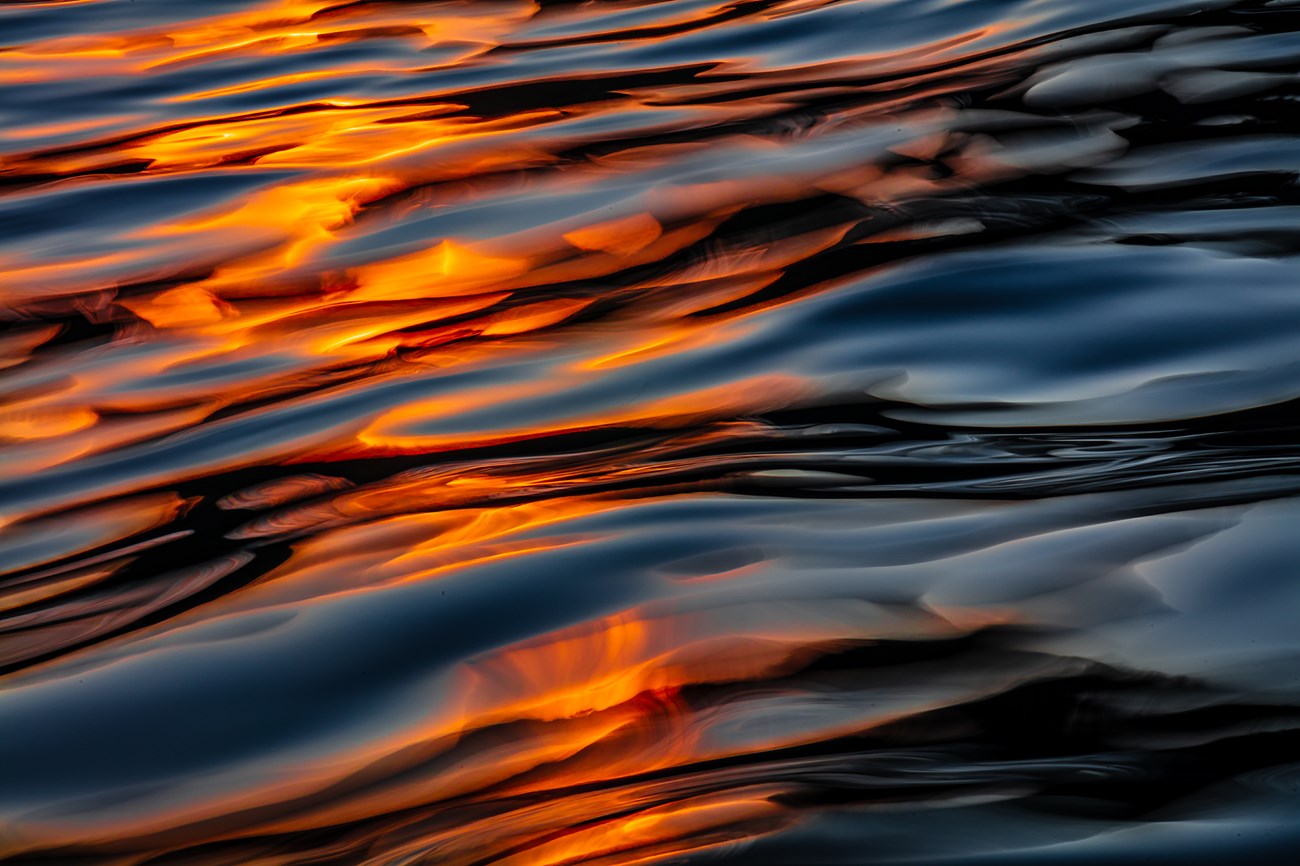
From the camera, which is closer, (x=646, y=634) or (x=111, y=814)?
(x=111, y=814)

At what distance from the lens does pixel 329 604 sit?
107 cm

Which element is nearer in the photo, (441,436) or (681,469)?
(681,469)

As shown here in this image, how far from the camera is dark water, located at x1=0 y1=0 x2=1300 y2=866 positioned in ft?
2.72

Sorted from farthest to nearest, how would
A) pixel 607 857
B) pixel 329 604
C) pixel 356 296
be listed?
1. pixel 356 296
2. pixel 329 604
3. pixel 607 857

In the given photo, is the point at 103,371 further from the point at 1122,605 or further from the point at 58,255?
the point at 1122,605

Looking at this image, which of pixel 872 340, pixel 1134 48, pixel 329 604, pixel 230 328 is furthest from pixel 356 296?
pixel 1134 48

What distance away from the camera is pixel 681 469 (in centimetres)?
123

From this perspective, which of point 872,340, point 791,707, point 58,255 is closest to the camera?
point 791,707

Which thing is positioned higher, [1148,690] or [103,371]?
[103,371]

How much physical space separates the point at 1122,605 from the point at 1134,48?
1566mm

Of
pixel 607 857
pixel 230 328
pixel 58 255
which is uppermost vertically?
pixel 58 255

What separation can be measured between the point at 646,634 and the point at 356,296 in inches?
33.6

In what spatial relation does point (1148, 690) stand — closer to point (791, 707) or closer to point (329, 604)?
point (791, 707)

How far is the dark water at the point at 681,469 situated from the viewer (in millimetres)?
Result: 831
